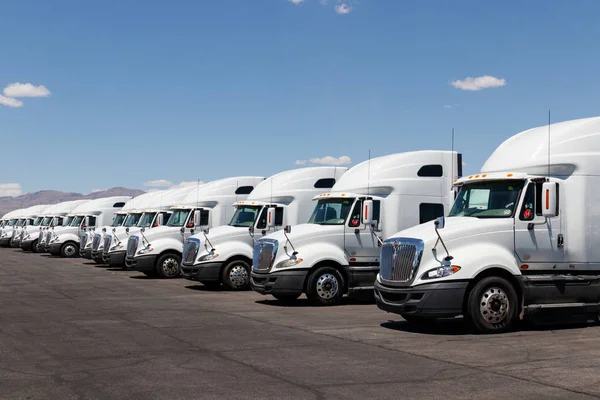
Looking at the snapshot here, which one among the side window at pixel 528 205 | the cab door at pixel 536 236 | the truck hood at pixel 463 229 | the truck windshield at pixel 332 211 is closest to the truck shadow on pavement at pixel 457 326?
the cab door at pixel 536 236

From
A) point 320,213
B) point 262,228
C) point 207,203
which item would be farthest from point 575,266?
point 207,203

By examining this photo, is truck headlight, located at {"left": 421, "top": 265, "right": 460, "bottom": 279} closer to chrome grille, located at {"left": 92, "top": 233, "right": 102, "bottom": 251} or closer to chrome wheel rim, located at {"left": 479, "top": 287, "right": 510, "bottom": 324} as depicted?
chrome wheel rim, located at {"left": 479, "top": 287, "right": 510, "bottom": 324}

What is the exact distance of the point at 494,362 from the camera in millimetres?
9008

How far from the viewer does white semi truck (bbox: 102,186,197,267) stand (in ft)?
89.2

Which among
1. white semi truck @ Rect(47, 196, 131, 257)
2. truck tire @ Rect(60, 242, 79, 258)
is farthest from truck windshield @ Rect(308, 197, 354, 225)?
truck tire @ Rect(60, 242, 79, 258)

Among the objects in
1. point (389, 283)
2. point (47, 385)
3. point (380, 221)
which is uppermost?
point (380, 221)

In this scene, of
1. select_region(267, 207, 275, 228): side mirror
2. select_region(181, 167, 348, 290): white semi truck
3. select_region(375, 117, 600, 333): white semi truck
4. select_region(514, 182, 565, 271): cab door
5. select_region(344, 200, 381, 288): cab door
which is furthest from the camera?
select_region(181, 167, 348, 290): white semi truck

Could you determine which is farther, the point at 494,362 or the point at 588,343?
the point at 588,343

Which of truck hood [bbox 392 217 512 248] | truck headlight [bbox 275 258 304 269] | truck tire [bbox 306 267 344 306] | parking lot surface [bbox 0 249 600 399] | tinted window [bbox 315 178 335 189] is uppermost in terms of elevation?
tinted window [bbox 315 178 335 189]

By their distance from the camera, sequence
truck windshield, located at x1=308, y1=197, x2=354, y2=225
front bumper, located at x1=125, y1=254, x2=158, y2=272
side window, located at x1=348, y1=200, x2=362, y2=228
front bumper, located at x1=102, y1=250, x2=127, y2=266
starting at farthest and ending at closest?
front bumper, located at x1=102, y1=250, x2=127, y2=266, front bumper, located at x1=125, y1=254, x2=158, y2=272, truck windshield, located at x1=308, y1=197, x2=354, y2=225, side window, located at x1=348, y1=200, x2=362, y2=228

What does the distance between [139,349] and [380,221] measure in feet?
25.9

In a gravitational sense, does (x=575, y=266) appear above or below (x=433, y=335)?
above

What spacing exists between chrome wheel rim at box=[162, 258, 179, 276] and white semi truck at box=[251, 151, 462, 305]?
7933mm

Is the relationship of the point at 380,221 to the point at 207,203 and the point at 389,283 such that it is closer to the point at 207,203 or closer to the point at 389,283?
the point at 389,283
